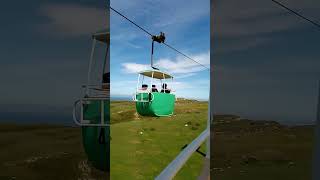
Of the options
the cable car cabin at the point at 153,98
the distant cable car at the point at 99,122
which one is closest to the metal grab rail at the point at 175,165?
the distant cable car at the point at 99,122

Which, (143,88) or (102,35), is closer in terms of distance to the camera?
(102,35)

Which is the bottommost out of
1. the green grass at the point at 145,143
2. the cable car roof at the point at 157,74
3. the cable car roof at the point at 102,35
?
the green grass at the point at 145,143

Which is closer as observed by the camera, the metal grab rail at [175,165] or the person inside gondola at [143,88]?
the metal grab rail at [175,165]

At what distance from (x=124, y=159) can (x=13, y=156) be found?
4.70 metres

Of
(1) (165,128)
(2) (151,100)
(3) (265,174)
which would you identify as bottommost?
(3) (265,174)

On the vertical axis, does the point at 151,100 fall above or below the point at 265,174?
above

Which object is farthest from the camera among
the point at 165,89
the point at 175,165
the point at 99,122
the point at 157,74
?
the point at 165,89

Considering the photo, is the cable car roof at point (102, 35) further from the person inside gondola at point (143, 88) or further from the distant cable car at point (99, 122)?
the person inside gondola at point (143, 88)

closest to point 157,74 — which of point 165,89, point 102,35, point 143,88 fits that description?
point 165,89

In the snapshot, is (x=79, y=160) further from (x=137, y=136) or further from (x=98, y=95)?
(x=137, y=136)

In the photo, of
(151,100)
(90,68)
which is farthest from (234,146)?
(90,68)

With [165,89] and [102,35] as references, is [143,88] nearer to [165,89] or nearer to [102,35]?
[165,89]

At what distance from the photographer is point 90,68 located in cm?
504

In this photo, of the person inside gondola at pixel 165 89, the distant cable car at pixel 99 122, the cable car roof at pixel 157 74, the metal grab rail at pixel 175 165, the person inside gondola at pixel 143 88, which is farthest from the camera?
the person inside gondola at pixel 165 89
